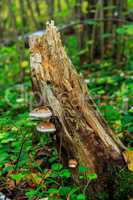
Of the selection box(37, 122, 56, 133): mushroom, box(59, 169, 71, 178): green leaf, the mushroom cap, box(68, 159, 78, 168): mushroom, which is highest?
the mushroom cap

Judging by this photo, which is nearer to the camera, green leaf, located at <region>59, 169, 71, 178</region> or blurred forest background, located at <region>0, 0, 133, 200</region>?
green leaf, located at <region>59, 169, 71, 178</region>

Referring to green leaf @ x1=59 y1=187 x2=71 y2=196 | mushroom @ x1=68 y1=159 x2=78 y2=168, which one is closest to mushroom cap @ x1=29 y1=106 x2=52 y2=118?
mushroom @ x1=68 y1=159 x2=78 y2=168

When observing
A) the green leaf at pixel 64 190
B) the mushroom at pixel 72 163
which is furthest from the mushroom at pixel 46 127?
the green leaf at pixel 64 190

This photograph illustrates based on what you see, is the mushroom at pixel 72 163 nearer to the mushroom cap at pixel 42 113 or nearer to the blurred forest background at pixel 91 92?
the blurred forest background at pixel 91 92

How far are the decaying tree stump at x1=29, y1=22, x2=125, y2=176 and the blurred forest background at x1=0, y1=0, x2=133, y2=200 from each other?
0.62ft

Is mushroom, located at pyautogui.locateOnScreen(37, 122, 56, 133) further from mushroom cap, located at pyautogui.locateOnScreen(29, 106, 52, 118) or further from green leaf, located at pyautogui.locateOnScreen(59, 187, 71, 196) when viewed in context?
green leaf, located at pyautogui.locateOnScreen(59, 187, 71, 196)

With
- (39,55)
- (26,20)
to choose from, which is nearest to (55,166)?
(39,55)

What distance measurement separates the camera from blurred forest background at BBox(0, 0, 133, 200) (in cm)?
351

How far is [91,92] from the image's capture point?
219 inches

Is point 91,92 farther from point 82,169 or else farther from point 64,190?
point 64,190

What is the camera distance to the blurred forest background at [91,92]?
3.51m

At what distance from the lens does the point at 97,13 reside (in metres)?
8.33

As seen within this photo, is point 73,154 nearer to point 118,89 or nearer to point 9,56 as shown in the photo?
point 118,89

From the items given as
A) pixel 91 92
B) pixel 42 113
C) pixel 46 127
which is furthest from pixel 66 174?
pixel 91 92
